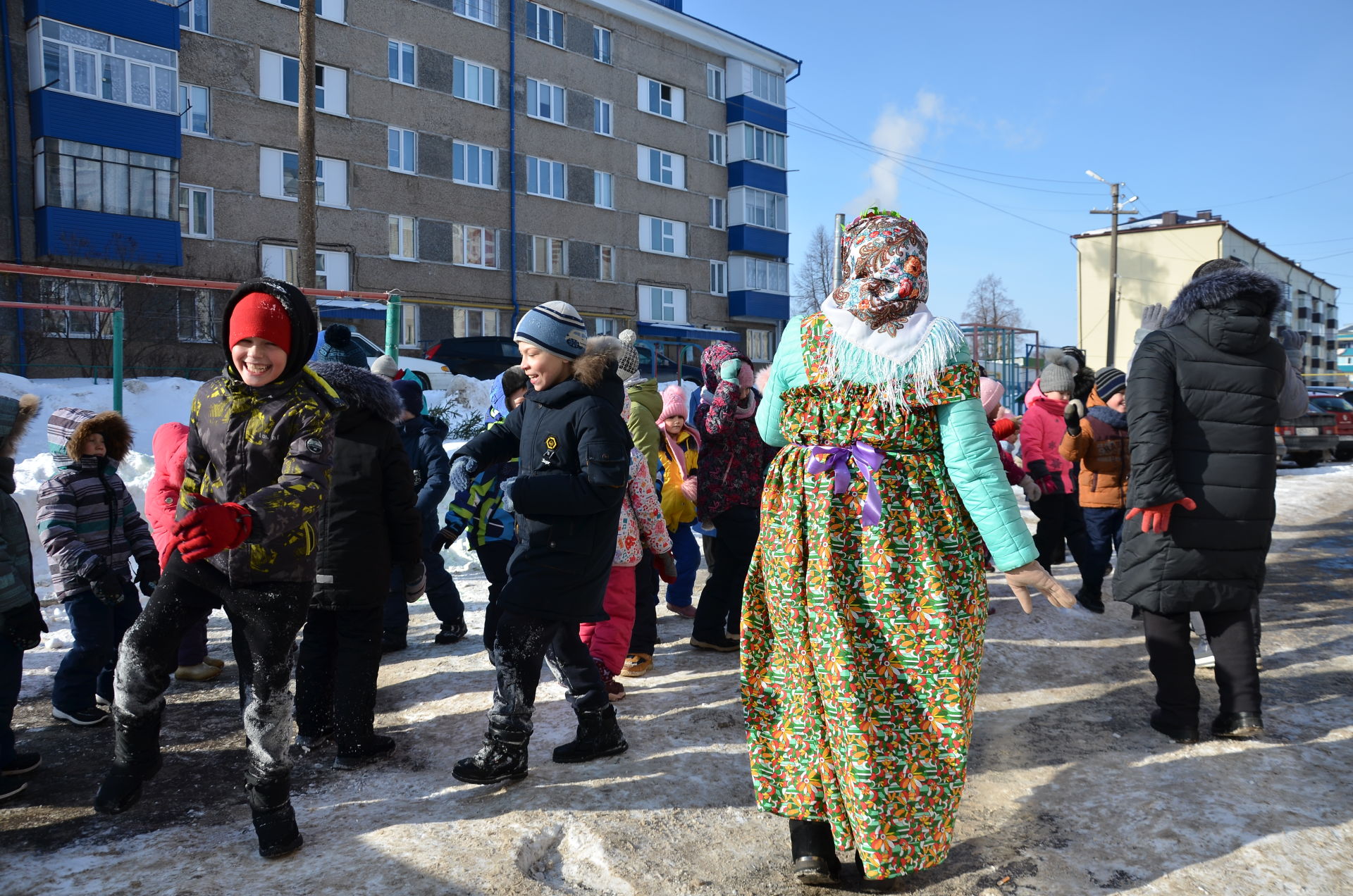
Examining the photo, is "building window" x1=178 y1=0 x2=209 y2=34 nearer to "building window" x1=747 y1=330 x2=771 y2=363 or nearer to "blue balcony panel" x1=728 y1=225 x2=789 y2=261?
"blue balcony panel" x1=728 y1=225 x2=789 y2=261

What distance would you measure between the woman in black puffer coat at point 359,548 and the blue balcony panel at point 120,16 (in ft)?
79.9

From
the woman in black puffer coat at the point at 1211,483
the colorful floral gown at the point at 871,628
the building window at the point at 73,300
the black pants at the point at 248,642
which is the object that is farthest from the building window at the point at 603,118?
the colorful floral gown at the point at 871,628

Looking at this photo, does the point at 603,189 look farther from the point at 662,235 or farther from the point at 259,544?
the point at 259,544

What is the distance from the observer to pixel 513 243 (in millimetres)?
31672

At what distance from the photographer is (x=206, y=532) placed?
265 centimetres

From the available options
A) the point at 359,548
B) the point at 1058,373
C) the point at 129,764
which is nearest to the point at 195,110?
the point at 1058,373

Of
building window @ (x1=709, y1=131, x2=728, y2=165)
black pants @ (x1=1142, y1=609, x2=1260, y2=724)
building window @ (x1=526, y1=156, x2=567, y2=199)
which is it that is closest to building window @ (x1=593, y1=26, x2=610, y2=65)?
building window @ (x1=526, y1=156, x2=567, y2=199)

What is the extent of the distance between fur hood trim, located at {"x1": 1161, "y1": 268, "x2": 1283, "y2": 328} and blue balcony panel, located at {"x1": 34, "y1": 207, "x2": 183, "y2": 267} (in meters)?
24.6

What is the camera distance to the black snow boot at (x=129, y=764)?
124 inches

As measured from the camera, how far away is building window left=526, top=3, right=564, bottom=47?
32500mm

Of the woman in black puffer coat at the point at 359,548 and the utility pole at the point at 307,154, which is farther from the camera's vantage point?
the utility pole at the point at 307,154

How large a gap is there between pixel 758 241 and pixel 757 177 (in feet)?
8.74

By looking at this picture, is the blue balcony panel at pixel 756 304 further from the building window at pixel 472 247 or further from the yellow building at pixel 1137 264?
the yellow building at pixel 1137 264

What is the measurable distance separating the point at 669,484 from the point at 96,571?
10.2ft
